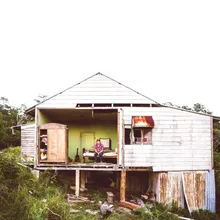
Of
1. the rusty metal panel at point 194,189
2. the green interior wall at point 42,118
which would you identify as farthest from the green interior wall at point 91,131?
the rusty metal panel at point 194,189

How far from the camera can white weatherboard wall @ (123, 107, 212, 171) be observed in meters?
15.1

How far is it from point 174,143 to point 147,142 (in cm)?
148

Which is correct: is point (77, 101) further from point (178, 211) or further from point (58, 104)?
point (178, 211)

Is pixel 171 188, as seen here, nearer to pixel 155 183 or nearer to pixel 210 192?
pixel 155 183

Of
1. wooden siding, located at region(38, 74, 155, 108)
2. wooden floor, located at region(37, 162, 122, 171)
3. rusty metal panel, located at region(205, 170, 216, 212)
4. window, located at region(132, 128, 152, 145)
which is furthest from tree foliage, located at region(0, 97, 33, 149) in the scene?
rusty metal panel, located at region(205, 170, 216, 212)

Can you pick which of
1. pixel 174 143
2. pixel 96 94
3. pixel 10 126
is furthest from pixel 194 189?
pixel 10 126

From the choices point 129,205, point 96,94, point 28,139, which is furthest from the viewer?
point 28,139

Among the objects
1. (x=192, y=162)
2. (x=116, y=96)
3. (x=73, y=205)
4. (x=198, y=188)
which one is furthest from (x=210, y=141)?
(x=73, y=205)

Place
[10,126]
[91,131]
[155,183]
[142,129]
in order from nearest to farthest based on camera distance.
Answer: [142,129] < [155,183] < [91,131] < [10,126]

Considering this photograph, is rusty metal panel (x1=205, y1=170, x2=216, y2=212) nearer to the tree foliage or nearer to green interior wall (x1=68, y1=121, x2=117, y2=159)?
green interior wall (x1=68, y1=121, x2=117, y2=159)

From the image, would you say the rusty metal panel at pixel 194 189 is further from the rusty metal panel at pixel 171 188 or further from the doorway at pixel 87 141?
the doorway at pixel 87 141

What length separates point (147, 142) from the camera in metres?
15.2

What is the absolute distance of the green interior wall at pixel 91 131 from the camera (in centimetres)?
2098

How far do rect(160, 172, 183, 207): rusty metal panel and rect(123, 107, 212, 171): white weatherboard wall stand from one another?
1.24 feet
